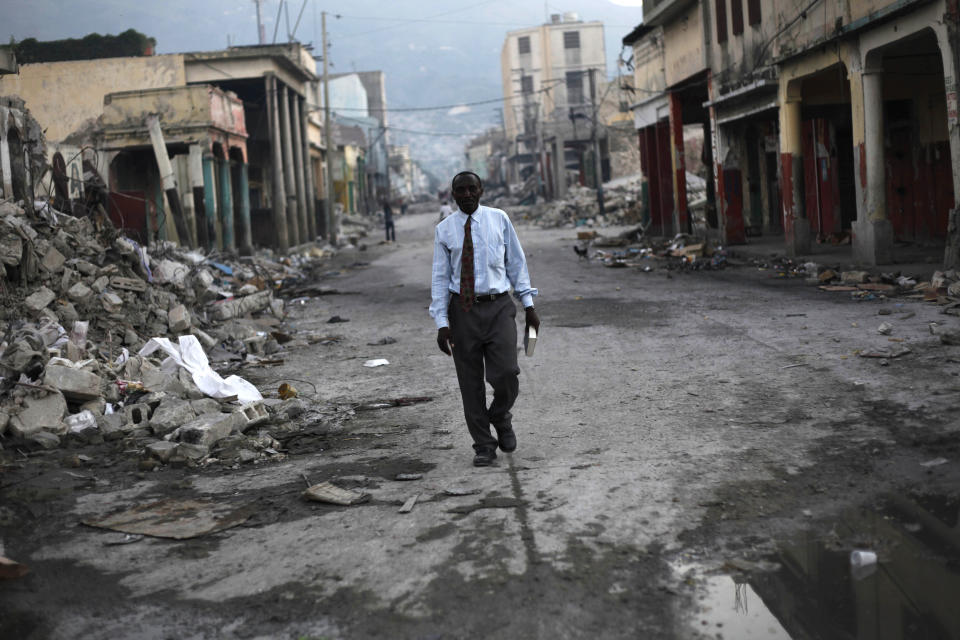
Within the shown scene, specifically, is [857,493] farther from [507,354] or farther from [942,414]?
[507,354]

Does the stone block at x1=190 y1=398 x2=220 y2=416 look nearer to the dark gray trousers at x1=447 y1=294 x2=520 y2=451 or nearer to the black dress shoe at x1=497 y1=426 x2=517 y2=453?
the dark gray trousers at x1=447 y1=294 x2=520 y2=451

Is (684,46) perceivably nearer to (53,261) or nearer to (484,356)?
(53,261)

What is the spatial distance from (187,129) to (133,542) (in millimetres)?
23479

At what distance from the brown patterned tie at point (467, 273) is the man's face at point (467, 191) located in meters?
0.13

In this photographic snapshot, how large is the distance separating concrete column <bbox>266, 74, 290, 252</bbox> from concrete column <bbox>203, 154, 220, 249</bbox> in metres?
5.24

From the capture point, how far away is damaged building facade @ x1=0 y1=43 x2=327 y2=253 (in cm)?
2561

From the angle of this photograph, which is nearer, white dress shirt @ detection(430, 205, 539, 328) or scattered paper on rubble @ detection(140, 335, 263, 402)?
white dress shirt @ detection(430, 205, 539, 328)

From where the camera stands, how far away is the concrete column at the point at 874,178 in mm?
15586

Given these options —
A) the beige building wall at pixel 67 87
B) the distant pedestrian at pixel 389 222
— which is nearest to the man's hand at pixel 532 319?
the beige building wall at pixel 67 87

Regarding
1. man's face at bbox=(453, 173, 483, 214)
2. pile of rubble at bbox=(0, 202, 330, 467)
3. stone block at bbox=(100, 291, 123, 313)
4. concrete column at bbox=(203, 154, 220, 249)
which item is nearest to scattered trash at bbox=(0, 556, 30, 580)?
pile of rubble at bbox=(0, 202, 330, 467)

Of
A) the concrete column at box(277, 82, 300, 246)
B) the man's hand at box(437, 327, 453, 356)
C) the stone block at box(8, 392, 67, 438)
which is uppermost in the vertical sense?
the concrete column at box(277, 82, 300, 246)

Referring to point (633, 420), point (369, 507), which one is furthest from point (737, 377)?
point (369, 507)

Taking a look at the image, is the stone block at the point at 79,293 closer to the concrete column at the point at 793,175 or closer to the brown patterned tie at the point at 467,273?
the brown patterned tie at the point at 467,273

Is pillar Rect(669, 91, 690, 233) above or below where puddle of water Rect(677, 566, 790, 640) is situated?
above
